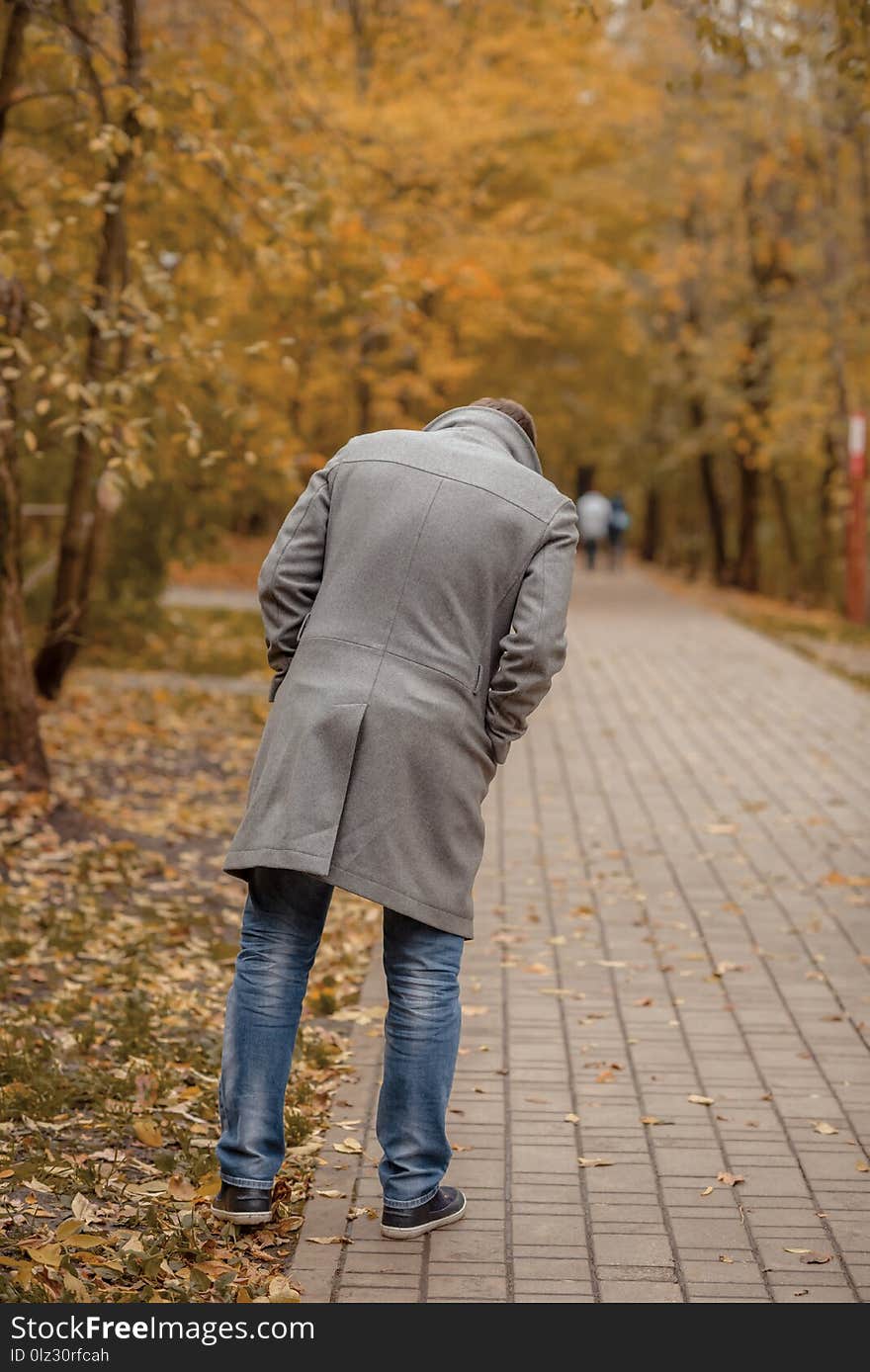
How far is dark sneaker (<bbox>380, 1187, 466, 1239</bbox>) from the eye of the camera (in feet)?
13.7

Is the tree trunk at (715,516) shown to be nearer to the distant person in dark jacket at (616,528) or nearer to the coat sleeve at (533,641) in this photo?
the distant person in dark jacket at (616,528)

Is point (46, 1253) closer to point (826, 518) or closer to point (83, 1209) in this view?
A: point (83, 1209)

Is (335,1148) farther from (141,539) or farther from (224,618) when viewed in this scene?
(224,618)

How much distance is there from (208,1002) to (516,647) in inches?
105

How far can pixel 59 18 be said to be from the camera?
9008mm

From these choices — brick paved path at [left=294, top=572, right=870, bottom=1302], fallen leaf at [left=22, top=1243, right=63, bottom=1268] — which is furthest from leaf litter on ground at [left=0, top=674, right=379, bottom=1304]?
brick paved path at [left=294, top=572, right=870, bottom=1302]

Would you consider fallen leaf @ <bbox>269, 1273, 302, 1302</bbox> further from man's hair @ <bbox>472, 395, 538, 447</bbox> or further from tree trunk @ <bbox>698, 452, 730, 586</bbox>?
tree trunk @ <bbox>698, 452, 730, 586</bbox>

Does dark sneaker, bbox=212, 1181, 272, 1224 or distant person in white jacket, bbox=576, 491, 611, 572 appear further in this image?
distant person in white jacket, bbox=576, 491, 611, 572

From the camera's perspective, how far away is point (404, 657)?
4012 mm

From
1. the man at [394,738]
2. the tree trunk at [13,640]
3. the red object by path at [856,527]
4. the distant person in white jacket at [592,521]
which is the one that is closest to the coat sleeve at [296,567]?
the man at [394,738]

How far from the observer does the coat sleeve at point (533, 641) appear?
4.05 meters

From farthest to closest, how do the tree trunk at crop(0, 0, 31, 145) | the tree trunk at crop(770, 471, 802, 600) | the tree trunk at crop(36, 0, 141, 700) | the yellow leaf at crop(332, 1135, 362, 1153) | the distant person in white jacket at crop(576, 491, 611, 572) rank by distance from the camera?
the distant person in white jacket at crop(576, 491, 611, 572), the tree trunk at crop(770, 471, 802, 600), the tree trunk at crop(36, 0, 141, 700), the tree trunk at crop(0, 0, 31, 145), the yellow leaf at crop(332, 1135, 362, 1153)

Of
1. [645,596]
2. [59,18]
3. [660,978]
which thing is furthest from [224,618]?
[660,978]

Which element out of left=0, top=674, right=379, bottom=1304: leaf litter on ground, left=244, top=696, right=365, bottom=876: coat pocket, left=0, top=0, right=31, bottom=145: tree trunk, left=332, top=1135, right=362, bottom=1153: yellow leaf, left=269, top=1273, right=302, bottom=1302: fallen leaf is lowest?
left=0, top=674, right=379, bottom=1304: leaf litter on ground
